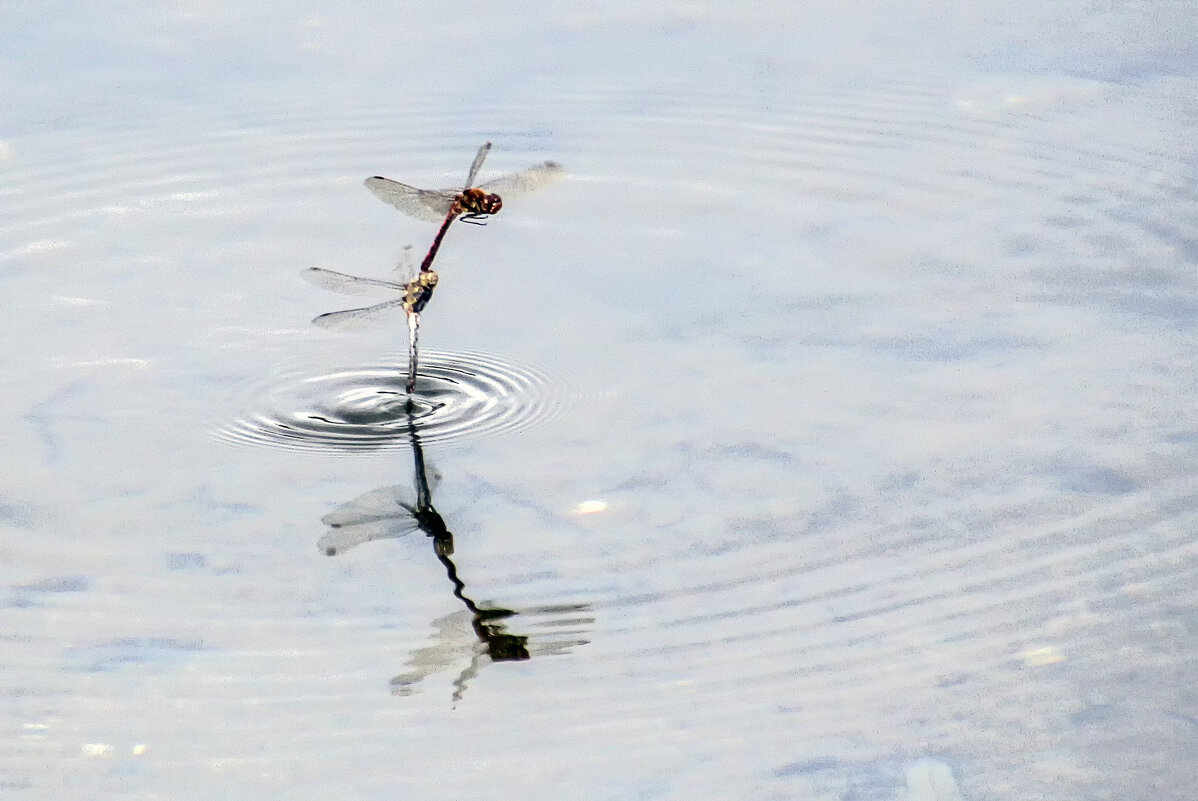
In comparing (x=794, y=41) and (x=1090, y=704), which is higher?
(x=794, y=41)

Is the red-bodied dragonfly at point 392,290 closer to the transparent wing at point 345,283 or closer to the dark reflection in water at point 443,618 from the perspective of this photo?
the transparent wing at point 345,283

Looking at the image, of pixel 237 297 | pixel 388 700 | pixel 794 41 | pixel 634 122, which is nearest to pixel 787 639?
pixel 388 700

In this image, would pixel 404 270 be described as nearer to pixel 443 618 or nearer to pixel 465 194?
pixel 465 194

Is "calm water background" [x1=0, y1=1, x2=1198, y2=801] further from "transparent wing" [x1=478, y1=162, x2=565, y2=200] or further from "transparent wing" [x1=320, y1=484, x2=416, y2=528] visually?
"transparent wing" [x1=478, y1=162, x2=565, y2=200]

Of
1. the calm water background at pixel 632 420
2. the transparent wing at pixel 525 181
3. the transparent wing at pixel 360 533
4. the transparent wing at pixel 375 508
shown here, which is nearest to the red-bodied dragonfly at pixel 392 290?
the calm water background at pixel 632 420

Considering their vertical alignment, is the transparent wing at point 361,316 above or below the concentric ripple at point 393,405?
above

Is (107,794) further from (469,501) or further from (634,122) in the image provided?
(634,122)
